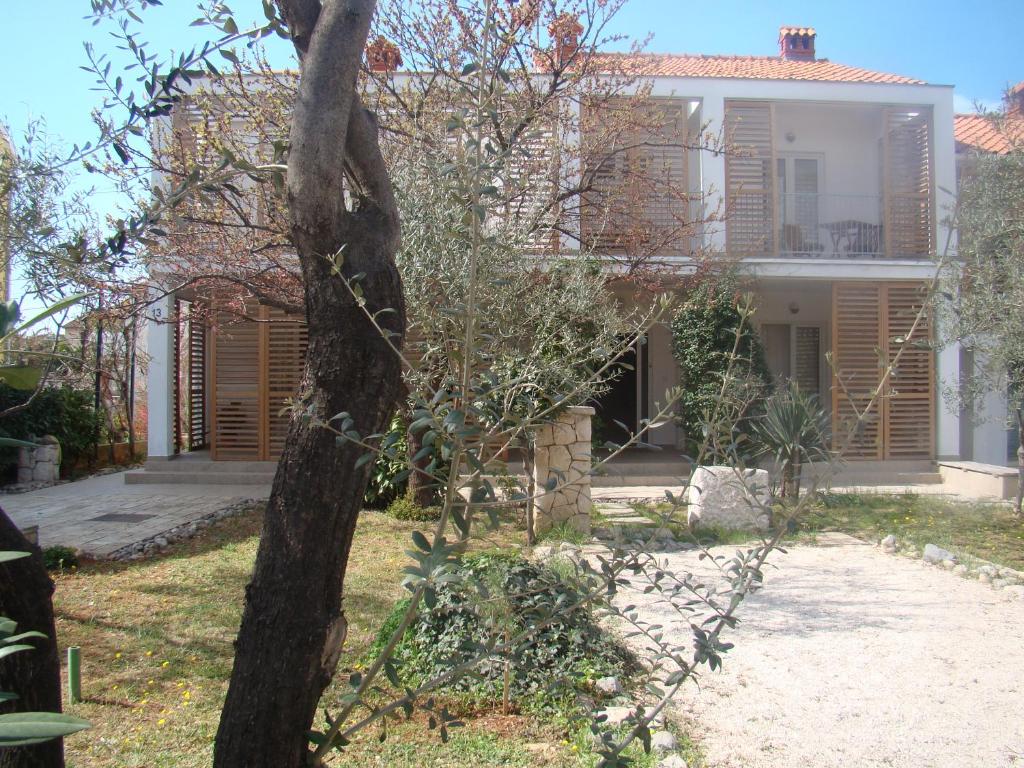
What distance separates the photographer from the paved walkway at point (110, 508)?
8094 mm

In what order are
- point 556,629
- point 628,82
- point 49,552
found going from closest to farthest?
point 556,629 → point 49,552 → point 628,82

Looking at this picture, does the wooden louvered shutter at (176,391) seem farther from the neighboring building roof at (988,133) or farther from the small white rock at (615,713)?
the neighboring building roof at (988,133)

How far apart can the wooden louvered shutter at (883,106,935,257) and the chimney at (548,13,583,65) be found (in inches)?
305

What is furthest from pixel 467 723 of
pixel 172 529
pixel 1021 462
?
pixel 1021 462

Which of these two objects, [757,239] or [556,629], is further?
Answer: [757,239]

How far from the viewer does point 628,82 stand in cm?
934

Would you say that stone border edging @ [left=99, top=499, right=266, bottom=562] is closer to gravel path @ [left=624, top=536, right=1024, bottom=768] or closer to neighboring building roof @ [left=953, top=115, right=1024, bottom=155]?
gravel path @ [left=624, top=536, right=1024, bottom=768]

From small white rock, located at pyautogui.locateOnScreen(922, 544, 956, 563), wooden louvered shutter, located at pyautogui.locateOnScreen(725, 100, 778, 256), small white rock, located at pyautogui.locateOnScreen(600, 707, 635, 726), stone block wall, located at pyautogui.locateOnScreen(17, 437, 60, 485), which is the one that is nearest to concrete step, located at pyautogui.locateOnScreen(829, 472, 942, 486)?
wooden louvered shutter, located at pyautogui.locateOnScreen(725, 100, 778, 256)

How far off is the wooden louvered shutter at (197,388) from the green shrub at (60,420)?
72.8 inches

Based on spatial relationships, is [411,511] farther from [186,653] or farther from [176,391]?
[176,391]

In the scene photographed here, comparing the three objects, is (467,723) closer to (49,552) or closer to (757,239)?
(49,552)

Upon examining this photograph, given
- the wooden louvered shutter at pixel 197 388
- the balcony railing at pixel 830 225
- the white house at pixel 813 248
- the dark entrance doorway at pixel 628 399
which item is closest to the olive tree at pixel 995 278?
the white house at pixel 813 248

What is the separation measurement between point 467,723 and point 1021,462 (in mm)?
8658

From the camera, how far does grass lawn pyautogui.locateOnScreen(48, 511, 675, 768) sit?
10.9ft
